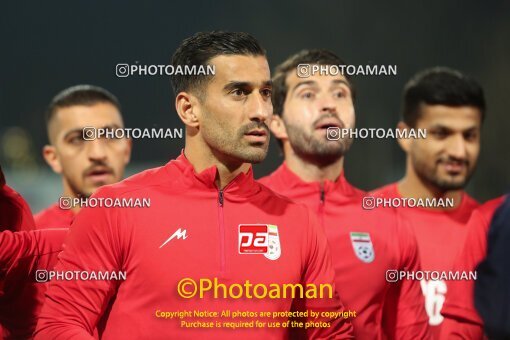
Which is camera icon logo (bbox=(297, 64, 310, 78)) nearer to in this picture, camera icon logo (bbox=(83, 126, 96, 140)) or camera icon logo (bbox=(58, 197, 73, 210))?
camera icon logo (bbox=(83, 126, 96, 140))

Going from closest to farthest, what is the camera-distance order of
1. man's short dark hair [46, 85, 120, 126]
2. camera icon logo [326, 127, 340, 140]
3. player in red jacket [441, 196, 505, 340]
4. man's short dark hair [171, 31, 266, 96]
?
man's short dark hair [171, 31, 266, 96] < player in red jacket [441, 196, 505, 340] < camera icon logo [326, 127, 340, 140] < man's short dark hair [46, 85, 120, 126]

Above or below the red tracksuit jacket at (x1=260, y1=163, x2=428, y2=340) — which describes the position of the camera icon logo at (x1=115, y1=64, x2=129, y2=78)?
above

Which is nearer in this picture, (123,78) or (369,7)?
(123,78)

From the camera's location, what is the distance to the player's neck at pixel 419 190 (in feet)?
9.29

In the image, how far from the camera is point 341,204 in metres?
2.48

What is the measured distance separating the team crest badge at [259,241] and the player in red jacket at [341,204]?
367 millimetres

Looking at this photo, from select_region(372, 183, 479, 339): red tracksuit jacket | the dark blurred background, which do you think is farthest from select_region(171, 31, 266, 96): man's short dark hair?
select_region(372, 183, 479, 339): red tracksuit jacket

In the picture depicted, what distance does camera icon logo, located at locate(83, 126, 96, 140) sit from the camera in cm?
257

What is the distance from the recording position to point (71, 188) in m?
2.62

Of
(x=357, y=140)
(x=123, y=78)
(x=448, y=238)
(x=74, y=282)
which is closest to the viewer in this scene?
(x=74, y=282)

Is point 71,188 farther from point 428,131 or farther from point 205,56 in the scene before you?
point 428,131

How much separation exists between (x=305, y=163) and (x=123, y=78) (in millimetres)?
576

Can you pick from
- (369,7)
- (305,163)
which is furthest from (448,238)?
(369,7)

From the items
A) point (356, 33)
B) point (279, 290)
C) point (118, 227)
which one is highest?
point (356, 33)
